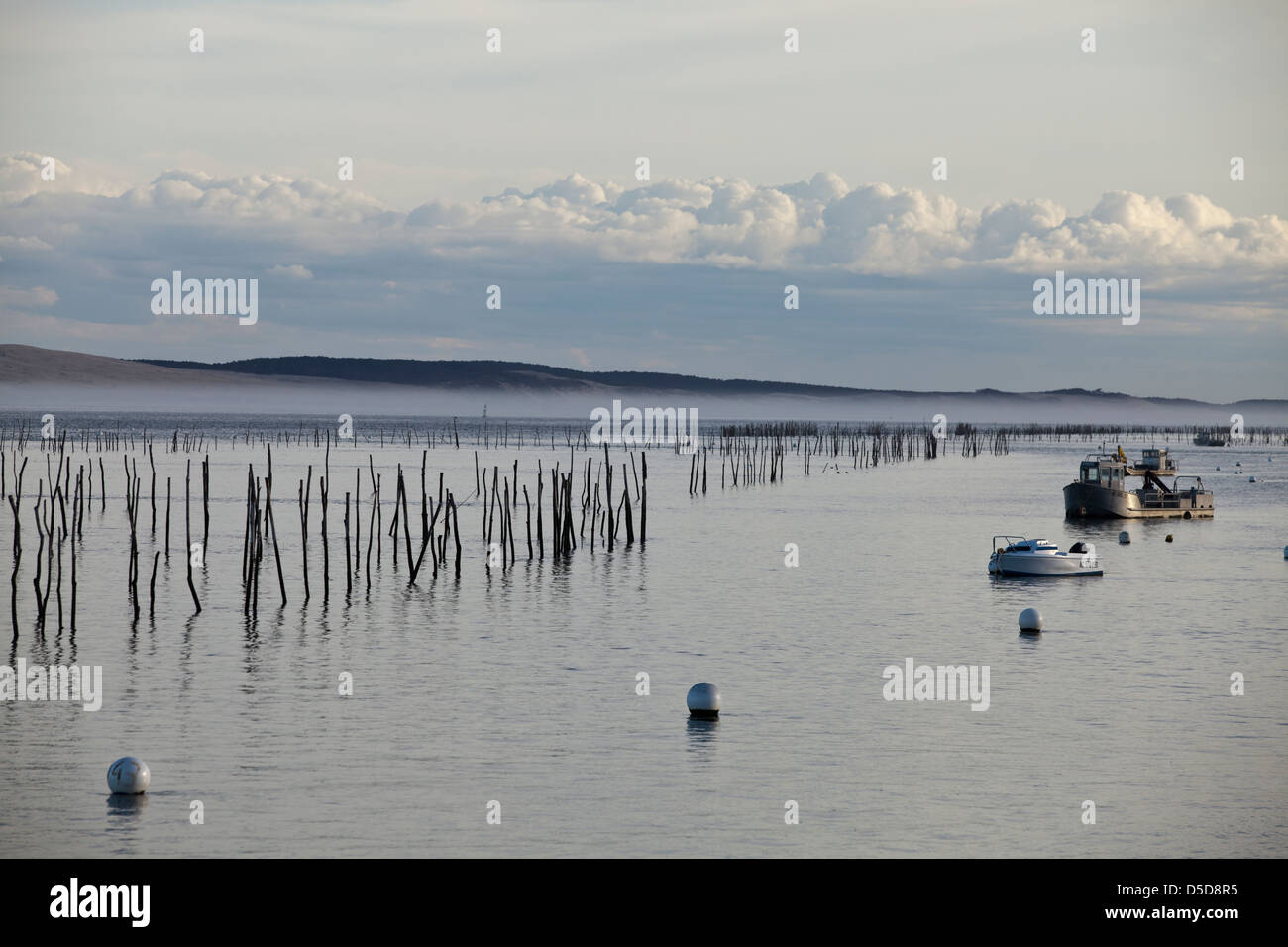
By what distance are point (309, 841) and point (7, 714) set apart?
8100 millimetres

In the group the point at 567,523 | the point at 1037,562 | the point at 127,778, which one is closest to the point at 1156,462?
the point at 1037,562

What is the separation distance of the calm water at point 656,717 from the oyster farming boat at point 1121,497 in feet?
52.5

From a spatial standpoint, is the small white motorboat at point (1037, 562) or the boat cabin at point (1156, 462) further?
the boat cabin at point (1156, 462)

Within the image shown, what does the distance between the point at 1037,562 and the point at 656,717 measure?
68.4ft

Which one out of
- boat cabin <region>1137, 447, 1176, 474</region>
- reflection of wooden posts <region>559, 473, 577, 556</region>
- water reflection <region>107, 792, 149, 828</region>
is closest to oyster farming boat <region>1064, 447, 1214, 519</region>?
boat cabin <region>1137, 447, 1176, 474</region>

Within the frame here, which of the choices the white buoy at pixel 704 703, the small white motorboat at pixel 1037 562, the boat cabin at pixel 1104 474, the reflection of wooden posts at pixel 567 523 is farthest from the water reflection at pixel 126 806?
the boat cabin at pixel 1104 474

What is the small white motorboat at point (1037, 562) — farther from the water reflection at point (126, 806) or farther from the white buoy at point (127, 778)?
the water reflection at point (126, 806)

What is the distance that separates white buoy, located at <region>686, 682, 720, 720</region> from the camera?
64.0 feet

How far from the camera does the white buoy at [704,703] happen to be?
64.0 ft

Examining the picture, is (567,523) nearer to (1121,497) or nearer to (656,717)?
(656,717)

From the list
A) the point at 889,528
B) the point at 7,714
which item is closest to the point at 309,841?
the point at 7,714

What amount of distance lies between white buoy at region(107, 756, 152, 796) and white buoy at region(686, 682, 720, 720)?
24.4ft

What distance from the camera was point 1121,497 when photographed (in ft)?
190
